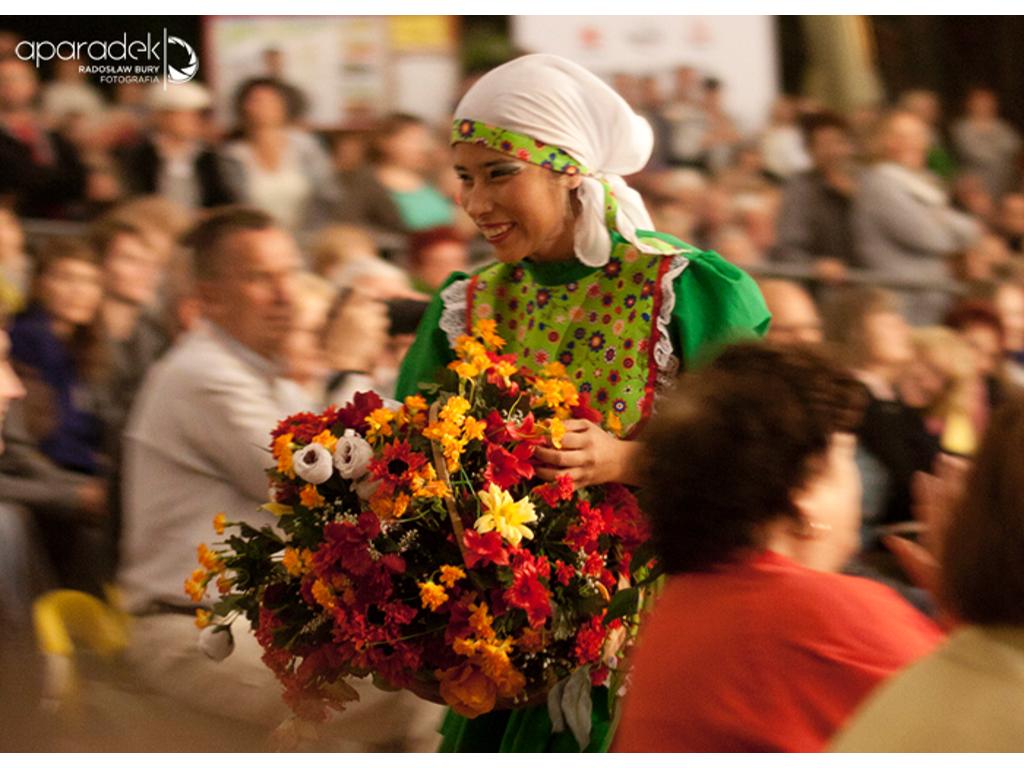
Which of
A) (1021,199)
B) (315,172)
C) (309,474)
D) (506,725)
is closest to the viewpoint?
(309,474)

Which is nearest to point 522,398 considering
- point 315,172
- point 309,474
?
point 309,474

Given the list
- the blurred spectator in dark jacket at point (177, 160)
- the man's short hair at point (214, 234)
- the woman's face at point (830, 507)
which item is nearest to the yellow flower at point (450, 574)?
the woman's face at point (830, 507)

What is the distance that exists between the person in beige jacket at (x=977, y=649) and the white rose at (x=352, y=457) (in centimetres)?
97

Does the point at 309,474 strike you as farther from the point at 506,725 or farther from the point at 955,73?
the point at 955,73

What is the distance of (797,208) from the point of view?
253 inches

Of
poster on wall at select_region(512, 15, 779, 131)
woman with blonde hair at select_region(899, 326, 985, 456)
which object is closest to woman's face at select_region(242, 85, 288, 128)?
poster on wall at select_region(512, 15, 779, 131)

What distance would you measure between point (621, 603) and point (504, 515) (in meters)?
0.26

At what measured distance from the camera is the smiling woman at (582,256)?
8.87 ft

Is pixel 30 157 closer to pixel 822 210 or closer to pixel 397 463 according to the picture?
pixel 822 210

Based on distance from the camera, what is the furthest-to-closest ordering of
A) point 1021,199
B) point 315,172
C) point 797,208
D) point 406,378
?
point 1021,199, point 797,208, point 315,172, point 406,378

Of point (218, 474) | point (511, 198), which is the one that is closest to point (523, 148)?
point (511, 198)

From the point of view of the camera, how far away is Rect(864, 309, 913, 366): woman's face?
4.75 m

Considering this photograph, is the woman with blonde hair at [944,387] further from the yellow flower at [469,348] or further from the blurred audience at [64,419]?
the yellow flower at [469,348]

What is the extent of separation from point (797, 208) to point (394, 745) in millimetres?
3618
